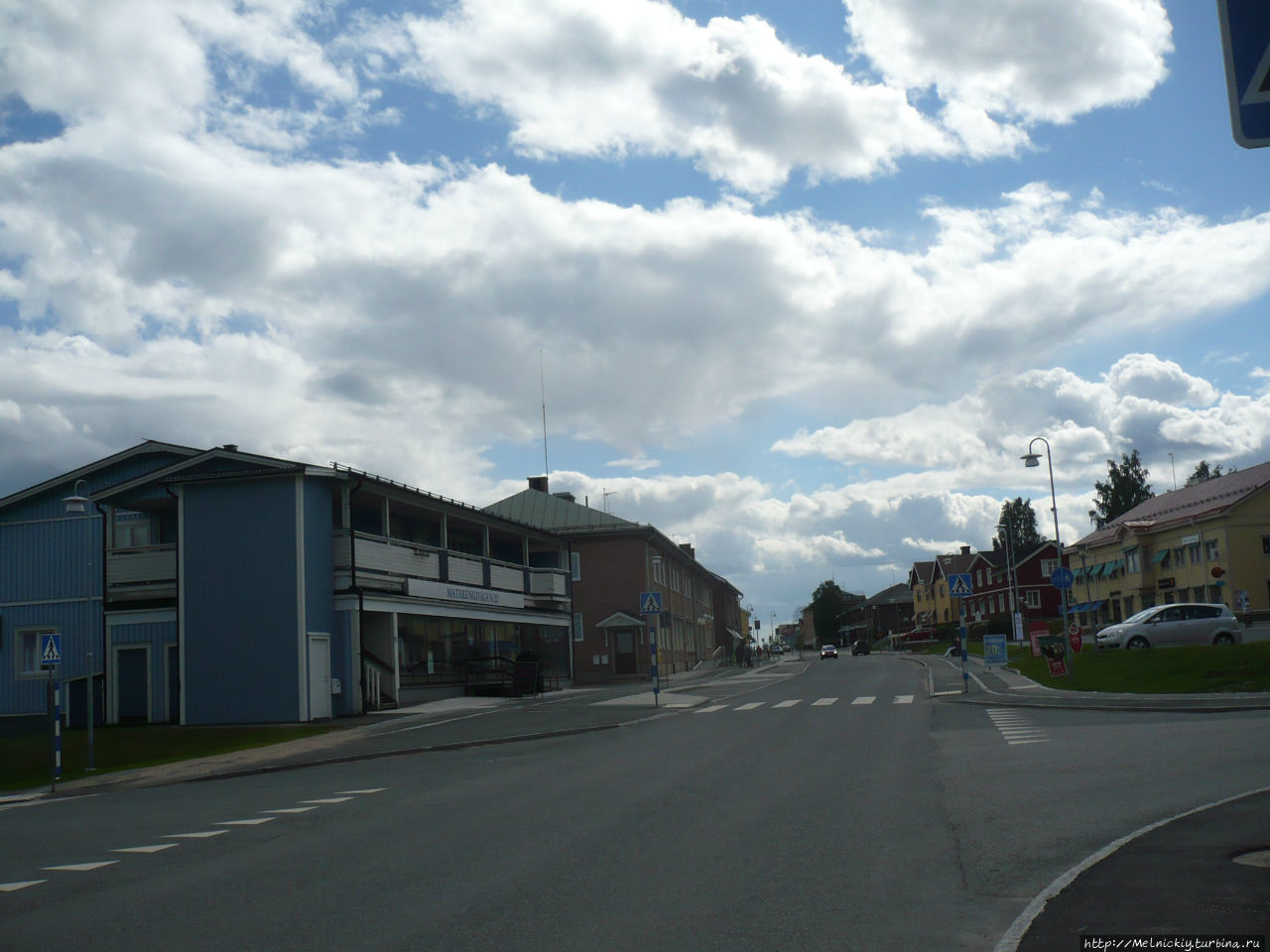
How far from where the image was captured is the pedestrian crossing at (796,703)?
2877 cm


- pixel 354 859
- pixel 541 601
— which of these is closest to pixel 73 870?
pixel 354 859

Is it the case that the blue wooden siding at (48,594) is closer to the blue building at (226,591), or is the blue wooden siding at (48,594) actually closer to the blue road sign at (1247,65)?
the blue building at (226,591)

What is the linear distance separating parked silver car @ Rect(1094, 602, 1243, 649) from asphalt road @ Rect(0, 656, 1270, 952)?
723 inches

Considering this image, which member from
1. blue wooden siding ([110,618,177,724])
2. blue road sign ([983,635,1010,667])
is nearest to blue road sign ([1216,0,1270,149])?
blue wooden siding ([110,618,177,724])

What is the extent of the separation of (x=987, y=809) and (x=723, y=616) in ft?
324

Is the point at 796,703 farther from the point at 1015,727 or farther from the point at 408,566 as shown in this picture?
the point at 408,566

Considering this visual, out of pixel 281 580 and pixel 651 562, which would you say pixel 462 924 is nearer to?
pixel 281 580

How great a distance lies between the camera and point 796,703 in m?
30.2

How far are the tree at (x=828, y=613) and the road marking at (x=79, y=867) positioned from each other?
171 m

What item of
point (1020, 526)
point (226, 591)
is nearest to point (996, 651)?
point (226, 591)

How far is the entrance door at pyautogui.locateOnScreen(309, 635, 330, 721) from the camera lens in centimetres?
3030

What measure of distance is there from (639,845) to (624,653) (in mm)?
46294

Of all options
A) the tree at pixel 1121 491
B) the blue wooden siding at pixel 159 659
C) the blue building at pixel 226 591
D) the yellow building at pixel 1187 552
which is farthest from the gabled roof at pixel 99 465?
the tree at pixel 1121 491

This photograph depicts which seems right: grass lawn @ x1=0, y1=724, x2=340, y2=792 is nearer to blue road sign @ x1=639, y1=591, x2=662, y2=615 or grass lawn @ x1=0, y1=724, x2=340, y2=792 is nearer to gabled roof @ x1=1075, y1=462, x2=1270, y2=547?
blue road sign @ x1=639, y1=591, x2=662, y2=615
